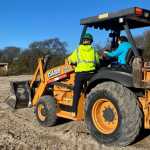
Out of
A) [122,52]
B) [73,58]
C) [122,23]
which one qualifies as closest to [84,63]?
[73,58]

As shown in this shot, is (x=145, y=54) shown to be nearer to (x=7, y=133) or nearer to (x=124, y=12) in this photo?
(x=124, y=12)

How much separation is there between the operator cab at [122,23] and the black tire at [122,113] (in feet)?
2.11

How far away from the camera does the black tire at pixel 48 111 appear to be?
27.2 ft

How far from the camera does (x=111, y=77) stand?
6.59 m

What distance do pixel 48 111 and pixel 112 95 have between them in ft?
7.29

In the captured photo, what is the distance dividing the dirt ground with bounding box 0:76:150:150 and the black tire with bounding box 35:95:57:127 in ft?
0.46

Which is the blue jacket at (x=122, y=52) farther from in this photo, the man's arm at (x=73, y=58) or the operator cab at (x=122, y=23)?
the man's arm at (x=73, y=58)

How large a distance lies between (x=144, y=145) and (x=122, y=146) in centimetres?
42

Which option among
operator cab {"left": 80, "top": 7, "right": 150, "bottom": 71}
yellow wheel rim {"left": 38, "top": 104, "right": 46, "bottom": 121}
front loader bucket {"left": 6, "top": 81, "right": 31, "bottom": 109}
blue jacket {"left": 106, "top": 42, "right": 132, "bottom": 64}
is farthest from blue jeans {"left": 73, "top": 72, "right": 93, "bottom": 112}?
front loader bucket {"left": 6, "top": 81, "right": 31, "bottom": 109}

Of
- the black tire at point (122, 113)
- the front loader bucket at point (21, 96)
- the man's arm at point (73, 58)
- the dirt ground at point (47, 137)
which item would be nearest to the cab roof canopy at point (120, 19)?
the man's arm at point (73, 58)

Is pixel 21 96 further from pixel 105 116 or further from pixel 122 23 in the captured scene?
pixel 122 23

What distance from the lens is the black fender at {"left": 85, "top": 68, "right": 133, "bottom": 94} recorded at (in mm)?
6348

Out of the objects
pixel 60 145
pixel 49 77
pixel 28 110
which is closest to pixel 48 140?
pixel 60 145

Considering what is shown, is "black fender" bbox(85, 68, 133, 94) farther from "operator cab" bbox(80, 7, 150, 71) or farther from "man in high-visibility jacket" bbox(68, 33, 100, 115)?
"operator cab" bbox(80, 7, 150, 71)
